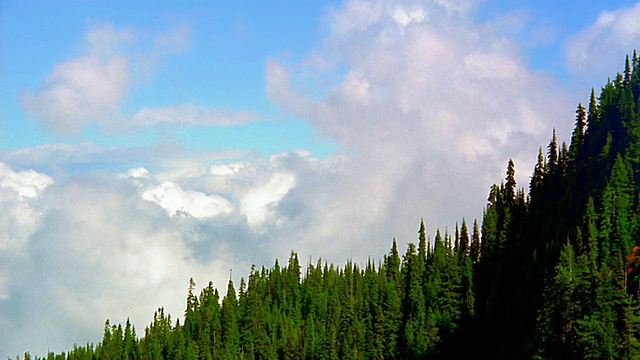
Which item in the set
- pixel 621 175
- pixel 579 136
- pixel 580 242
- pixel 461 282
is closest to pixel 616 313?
pixel 580 242

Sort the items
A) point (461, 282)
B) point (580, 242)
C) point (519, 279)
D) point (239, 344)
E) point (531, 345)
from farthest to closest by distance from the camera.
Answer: point (239, 344)
point (461, 282)
point (519, 279)
point (580, 242)
point (531, 345)

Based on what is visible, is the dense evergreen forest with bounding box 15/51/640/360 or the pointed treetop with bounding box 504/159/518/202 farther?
the pointed treetop with bounding box 504/159/518/202

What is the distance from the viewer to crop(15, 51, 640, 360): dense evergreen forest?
9706 centimetres

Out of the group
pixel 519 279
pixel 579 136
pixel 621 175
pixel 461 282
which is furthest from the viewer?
pixel 579 136

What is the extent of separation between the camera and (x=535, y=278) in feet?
424

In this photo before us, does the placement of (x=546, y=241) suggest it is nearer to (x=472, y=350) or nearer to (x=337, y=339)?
(x=472, y=350)

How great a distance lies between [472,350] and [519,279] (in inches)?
607

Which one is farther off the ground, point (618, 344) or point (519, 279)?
point (519, 279)

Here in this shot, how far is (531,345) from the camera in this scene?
347ft

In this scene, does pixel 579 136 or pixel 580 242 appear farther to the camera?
pixel 579 136

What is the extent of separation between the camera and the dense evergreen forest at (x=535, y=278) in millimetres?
97062

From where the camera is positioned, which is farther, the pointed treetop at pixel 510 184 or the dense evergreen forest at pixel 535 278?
the pointed treetop at pixel 510 184

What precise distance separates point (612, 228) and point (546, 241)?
15.3m

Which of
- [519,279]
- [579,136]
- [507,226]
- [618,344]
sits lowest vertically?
[618,344]
